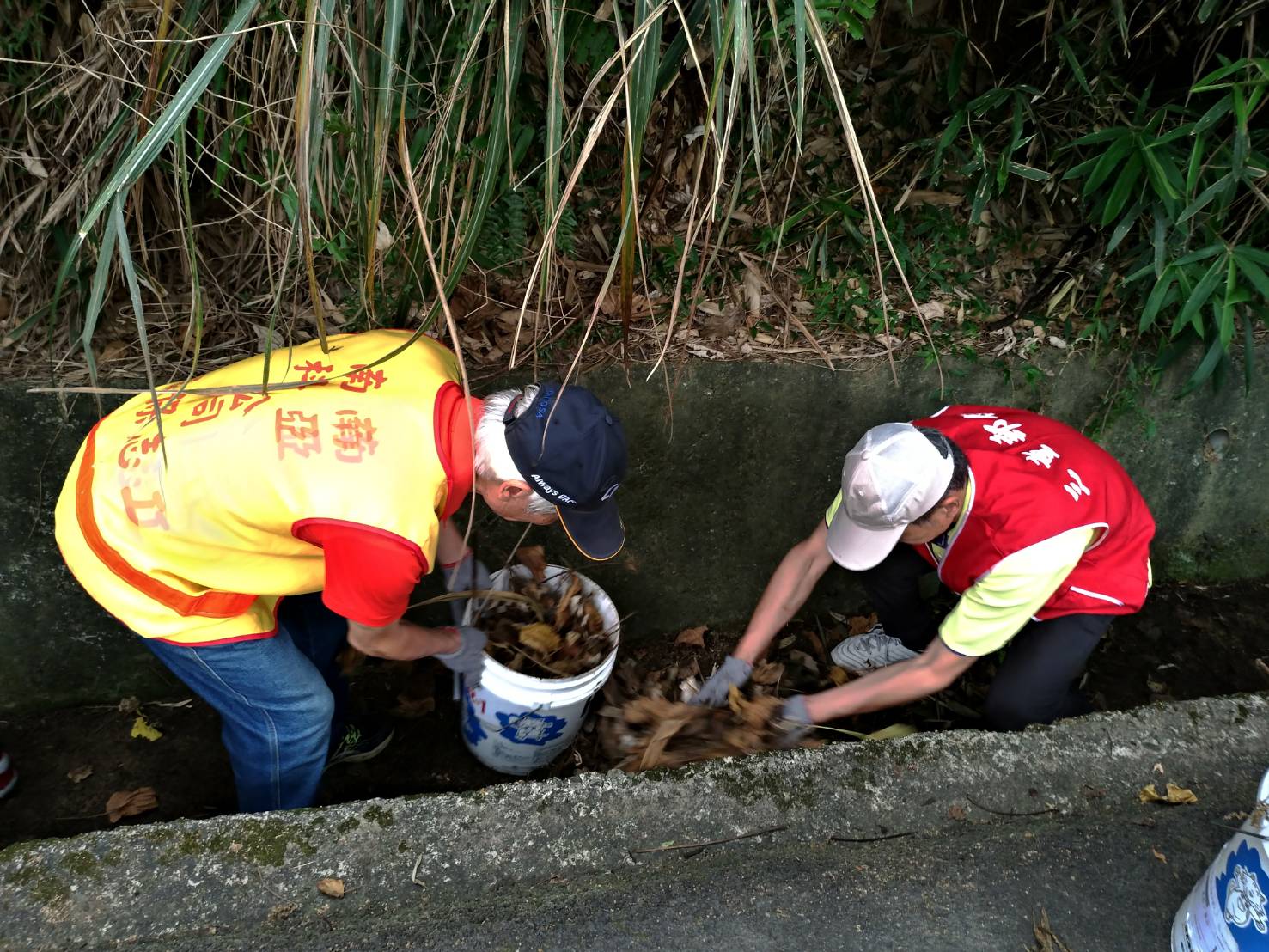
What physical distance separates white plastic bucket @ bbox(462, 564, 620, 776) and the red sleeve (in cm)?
66

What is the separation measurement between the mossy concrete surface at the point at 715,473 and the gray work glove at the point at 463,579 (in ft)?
0.64

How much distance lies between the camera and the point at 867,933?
69.9 inches

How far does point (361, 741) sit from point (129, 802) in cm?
79

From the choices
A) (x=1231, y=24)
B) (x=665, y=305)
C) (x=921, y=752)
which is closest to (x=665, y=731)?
(x=921, y=752)

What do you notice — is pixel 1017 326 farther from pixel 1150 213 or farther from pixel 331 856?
pixel 331 856

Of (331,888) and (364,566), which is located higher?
(364,566)

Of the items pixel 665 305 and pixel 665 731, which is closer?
pixel 665 731

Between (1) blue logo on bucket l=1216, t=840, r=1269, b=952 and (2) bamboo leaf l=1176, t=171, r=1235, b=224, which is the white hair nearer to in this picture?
(1) blue logo on bucket l=1216, t=840, r=1269, b=952

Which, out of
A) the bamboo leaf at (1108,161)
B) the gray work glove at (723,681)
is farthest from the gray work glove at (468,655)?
the bamboo leaf at (1108,161)

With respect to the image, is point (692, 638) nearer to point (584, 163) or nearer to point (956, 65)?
point (584, 163)

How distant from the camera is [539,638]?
2535 millimetres

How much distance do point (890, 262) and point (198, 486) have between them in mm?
2359

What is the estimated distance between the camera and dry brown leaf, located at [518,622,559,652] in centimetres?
252

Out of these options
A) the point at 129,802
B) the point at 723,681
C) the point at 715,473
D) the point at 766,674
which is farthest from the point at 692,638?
the point at 129,802
